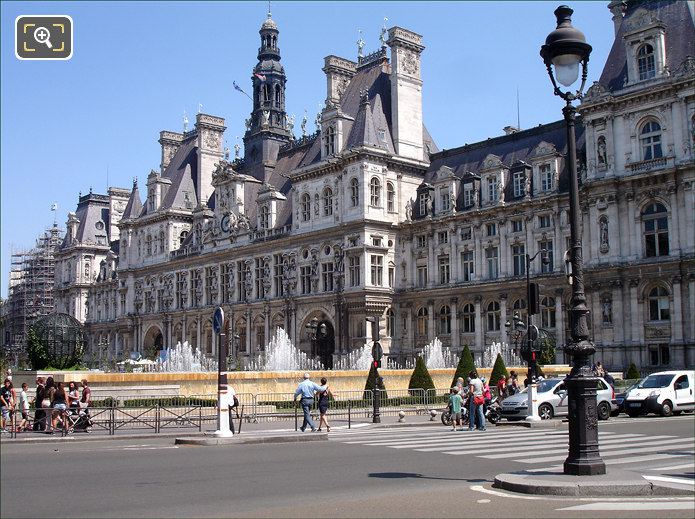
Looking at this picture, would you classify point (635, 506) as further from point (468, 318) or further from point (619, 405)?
point (468, 318)

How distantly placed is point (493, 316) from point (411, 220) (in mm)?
10276

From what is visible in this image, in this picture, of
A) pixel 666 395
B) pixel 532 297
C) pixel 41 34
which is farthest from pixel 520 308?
pixel 41 34

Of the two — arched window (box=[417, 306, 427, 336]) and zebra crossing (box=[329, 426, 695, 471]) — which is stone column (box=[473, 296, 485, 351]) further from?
zebra crossing (box=[329, 426, 695, 471])

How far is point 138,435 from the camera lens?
25031mm

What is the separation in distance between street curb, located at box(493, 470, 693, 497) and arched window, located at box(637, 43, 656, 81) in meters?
38.6

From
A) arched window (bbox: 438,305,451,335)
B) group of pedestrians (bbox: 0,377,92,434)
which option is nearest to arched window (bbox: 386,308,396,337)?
arched window (bbox: 438,305,451,335)

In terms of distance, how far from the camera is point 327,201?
63438mm

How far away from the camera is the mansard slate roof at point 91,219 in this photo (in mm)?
107875

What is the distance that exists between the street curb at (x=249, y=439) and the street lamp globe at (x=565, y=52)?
520 inches

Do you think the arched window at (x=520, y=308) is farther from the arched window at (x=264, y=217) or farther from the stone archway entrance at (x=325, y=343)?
the arched window at (x=264, y=217)

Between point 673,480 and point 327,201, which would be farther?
point 327,201

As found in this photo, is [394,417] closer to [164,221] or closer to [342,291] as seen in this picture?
[342,291]

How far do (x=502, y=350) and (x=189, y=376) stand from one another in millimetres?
24375

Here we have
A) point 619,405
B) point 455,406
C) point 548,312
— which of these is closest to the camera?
point 455,406
